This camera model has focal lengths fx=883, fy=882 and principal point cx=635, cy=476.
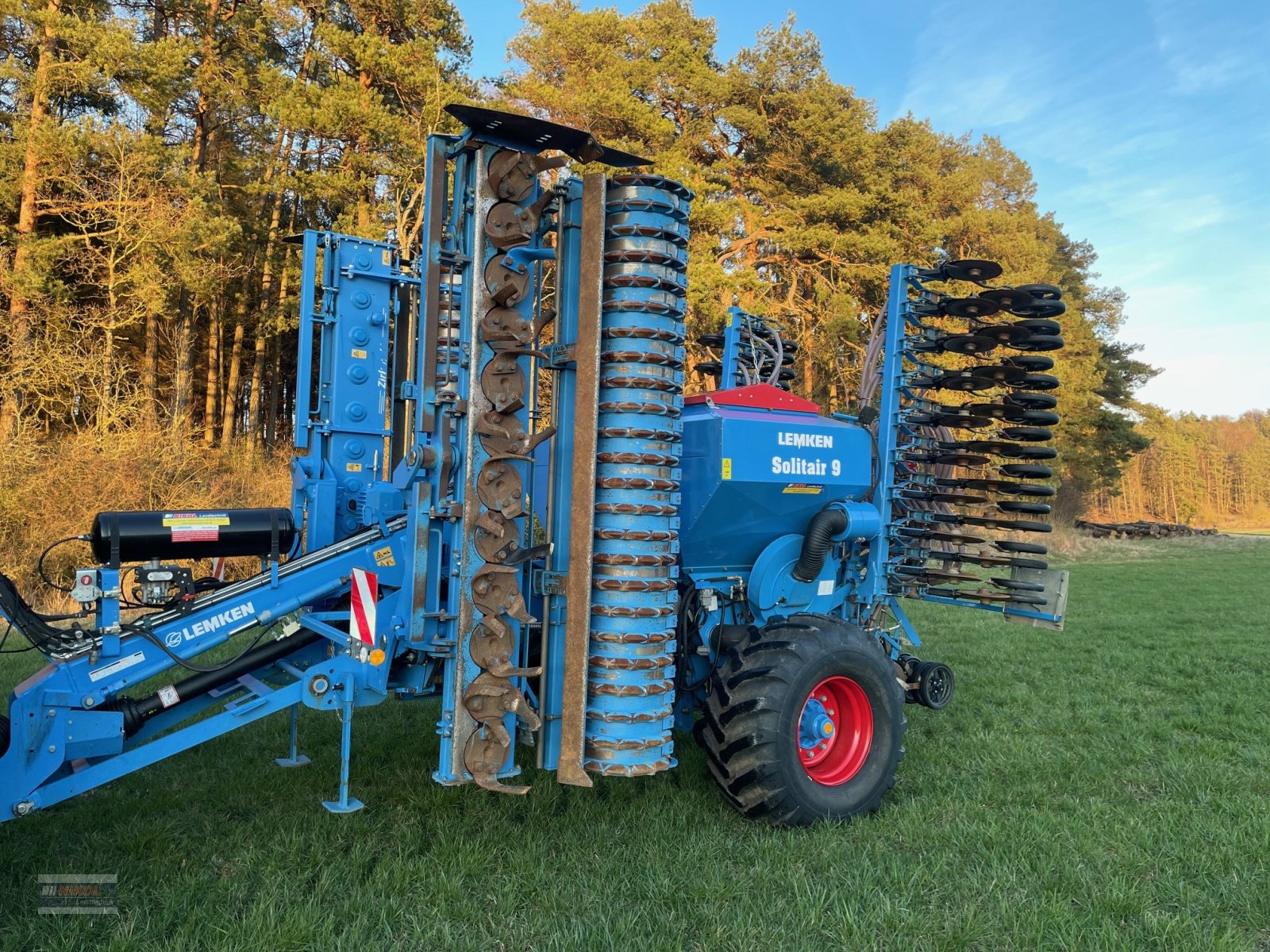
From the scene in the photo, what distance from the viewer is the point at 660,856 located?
157 inches

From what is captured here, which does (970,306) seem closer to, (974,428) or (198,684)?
(974,428)

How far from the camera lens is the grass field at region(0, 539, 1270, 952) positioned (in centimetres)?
336

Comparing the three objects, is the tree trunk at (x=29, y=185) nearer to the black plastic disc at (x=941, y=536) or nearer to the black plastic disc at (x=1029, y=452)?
the black plastic disc at (x=941, y=536)

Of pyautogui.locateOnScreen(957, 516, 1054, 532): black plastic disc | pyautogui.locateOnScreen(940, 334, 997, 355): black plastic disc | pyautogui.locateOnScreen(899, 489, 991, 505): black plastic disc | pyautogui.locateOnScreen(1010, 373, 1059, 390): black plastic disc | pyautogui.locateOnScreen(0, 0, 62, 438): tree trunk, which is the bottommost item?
pyautogui.locateOnScreen(957, 516, 1054, 532): black plastic disc

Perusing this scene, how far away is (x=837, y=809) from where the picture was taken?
14.5 feet

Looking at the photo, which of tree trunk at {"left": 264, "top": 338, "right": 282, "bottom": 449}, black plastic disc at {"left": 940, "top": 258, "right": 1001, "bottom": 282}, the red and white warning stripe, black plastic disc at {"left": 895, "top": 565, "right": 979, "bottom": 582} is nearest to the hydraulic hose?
black plastic disc at {"left": 895, "top": 565, "right": 979, "bottom": 582}

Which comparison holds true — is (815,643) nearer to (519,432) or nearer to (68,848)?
(519,432)

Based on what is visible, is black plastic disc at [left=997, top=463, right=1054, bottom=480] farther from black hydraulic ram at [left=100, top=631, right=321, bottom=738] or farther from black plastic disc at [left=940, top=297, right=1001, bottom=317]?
black hydraulic ram at [left=100, top=631, right=321, bottom=738]

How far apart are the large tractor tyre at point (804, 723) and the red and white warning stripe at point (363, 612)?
167cm

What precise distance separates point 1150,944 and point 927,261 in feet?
77.4

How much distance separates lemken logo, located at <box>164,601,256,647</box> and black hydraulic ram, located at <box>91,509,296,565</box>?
1.06 feet

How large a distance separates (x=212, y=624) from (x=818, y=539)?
3.16 m

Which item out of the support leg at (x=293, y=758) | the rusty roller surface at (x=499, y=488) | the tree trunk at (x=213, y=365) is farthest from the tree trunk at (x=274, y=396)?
the rusty roller surface at (x=499, y=488)

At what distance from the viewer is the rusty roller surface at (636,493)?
379 cm
